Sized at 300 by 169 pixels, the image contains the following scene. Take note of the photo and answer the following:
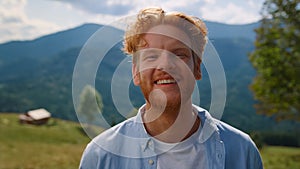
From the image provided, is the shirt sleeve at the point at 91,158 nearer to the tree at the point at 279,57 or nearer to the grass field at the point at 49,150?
the grass field at the point at 49,150

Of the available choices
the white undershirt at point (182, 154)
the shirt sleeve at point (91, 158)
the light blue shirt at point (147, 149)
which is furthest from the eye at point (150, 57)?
the shirt sleeve at point (91, 158)

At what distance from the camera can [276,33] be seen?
1145 inches

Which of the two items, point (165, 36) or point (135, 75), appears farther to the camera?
point (135, 75)

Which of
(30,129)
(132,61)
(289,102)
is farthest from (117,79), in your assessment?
(30,129)

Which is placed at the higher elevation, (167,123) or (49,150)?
(167,123)

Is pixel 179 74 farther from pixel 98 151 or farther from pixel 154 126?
pixel 98 151

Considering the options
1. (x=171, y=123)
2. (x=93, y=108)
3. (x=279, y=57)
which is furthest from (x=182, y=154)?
(x=279, y=57)

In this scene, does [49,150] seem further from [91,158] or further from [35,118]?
[35,118]

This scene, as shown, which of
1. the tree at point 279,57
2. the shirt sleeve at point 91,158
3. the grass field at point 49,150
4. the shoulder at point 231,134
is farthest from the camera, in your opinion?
the tree at point 279,57

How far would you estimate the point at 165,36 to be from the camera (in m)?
2.86

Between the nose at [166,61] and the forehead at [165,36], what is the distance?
8 cm

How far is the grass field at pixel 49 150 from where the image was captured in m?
23.5

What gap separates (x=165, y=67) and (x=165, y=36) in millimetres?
222

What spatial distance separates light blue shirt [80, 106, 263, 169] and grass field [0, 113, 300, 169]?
18393 millimetres
